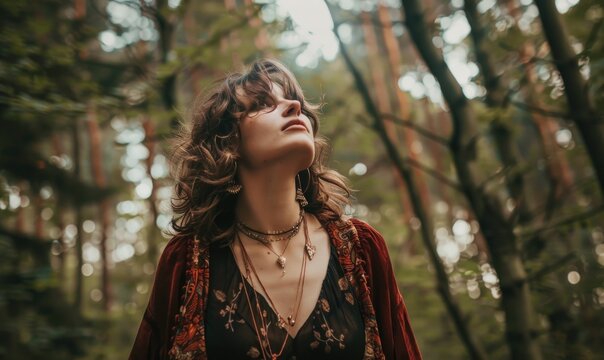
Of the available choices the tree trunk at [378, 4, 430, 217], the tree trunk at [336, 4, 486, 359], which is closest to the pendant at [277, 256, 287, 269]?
the tree trunk at [336, 4, 486, 359]

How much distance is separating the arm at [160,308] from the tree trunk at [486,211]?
6.46 ft

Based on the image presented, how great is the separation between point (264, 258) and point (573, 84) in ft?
6.50

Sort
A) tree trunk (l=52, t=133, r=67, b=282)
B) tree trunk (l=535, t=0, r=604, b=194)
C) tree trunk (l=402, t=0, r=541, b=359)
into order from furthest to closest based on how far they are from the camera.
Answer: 1. tree trunk (l=52, t=133, r=67, b=282)
2. tree trunk (l=402, t=0, r=541, b=359)
3. tree trunk (l=535, t=0, r=604, b=194)

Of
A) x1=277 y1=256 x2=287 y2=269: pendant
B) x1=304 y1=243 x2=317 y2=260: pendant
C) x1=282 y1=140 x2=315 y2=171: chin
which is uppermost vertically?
x1=282 y1=140 x2=315 y2=171: chin

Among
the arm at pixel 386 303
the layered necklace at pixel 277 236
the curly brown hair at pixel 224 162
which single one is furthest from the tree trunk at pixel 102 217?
the arm at pixel 386 303

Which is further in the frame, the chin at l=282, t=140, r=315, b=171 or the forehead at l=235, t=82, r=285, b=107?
the forehead at l=235, t=82, r=285, b=107

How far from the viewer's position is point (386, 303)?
1.80 m

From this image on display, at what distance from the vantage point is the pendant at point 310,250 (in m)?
1.84

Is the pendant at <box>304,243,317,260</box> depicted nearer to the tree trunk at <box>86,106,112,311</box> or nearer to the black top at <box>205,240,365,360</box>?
the black top at <box>205,240,365,360</box>

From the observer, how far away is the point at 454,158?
128 inches

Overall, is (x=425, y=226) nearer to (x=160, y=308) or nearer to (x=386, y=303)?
(x=386, y=303)

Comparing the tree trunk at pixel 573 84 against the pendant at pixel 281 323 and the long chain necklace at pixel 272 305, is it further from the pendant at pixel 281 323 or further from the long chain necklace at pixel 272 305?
the pendant at pixel 281 323

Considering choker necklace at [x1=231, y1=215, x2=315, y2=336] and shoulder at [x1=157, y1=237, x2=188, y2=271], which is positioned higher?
shoulder at [x1=157, y1=237, x2=188, y2=271]

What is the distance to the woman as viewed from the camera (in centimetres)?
167
